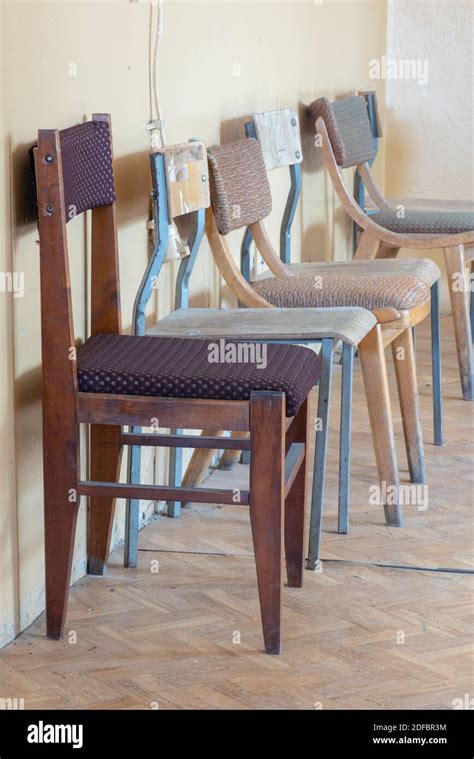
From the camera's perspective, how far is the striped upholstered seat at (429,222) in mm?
3906

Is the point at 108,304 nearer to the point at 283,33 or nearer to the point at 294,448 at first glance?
the point at 294,448

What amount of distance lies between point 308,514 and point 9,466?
0.93 metres

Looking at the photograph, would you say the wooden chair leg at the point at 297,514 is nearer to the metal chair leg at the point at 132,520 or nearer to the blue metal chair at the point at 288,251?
the blue metal chair at the point at 288,251

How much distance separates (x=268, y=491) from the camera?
2041 millimetres

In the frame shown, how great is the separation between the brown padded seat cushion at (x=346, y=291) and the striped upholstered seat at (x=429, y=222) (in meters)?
0.97

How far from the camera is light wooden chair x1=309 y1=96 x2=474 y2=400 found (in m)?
3.71

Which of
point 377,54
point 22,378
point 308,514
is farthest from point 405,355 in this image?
point 377,54

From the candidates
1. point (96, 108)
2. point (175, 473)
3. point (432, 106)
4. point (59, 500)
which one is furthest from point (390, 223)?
point (59, 500)

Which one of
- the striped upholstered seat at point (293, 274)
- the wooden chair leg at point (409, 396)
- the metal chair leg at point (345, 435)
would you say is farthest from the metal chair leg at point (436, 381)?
the metal chair leg at point (345, 435)

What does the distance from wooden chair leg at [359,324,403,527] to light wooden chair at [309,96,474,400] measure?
0.91m

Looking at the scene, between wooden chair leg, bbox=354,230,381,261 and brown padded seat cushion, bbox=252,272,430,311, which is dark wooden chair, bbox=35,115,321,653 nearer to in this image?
brown padded seat cushion, bbox=252,272,430,311

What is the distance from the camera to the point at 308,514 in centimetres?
284

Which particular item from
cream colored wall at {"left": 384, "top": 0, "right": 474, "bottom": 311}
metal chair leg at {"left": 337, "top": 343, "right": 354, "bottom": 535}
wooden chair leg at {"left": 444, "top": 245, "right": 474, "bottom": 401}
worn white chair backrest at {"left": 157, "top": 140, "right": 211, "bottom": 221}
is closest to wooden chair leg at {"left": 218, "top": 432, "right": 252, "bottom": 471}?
metal chair leg at {"left": 337, "top": 343, "right": 354, "bottom": 535}
